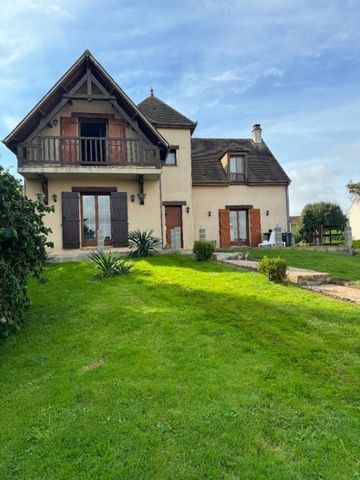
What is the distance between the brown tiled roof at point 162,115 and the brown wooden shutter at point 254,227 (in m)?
5.36

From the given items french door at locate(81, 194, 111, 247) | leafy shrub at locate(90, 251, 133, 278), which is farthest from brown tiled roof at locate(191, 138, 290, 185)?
leafy shrub at locate(90, 251, 133, 278)

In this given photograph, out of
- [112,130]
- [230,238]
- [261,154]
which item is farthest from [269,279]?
[261,154]

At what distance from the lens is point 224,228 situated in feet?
65.8

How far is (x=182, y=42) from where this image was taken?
1102cm

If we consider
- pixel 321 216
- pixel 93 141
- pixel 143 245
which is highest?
pixel 93 141

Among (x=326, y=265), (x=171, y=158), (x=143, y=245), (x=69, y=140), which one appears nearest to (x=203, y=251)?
(x=143, y=245)

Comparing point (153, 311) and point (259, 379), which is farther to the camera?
point (153, 311)

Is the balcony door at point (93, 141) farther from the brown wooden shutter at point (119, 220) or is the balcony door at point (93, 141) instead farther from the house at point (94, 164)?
the brown wooden shutter at point (119, 220)

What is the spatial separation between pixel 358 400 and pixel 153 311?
11.7 feet

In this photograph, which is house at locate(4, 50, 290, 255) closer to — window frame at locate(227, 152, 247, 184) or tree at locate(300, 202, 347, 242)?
window frame at locate(227, 152, 247, 184)

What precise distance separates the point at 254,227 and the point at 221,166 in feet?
12.3

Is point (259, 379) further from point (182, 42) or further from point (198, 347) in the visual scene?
point (182, 42)

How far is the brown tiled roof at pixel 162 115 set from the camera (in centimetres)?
1833

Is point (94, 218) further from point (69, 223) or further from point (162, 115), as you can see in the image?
point (162, 115)
